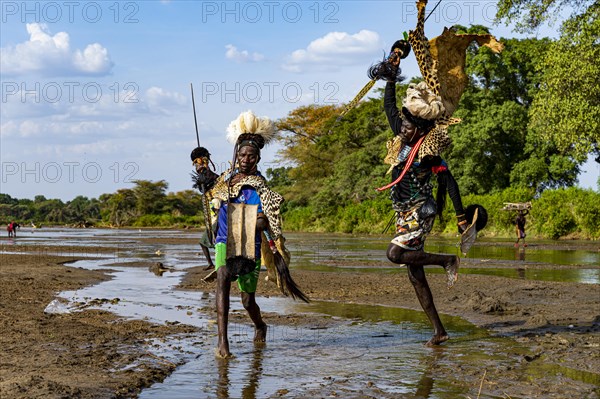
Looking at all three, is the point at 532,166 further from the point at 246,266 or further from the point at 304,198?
the point at 246,266

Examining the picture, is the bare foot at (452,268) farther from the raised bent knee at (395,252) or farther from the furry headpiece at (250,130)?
the furry headpiece at (250,130)

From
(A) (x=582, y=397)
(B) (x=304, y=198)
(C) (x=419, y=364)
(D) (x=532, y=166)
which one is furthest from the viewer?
(B) (x=304, y=198)

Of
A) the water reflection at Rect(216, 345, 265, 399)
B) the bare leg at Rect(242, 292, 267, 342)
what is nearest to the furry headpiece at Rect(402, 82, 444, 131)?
the bare leg at Rect(242, 292, 267, 342)

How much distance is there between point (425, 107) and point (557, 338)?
252 cm

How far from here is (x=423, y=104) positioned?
694 cm

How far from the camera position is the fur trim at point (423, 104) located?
6.95m

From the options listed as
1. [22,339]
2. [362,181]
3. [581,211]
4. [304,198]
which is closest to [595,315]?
[22,339]

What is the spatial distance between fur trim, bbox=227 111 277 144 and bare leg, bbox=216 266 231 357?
4.42 feet

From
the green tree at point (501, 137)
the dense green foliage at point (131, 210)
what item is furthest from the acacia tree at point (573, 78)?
the dense green foliage at point (131, 210)

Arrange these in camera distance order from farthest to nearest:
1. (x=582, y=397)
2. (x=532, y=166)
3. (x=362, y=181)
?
(x=362, y=181) → (x=532, y=166) → (x=582, y=397)

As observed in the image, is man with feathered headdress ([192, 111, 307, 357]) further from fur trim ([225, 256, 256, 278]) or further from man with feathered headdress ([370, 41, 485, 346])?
man with feathered headdress ([370, 41, 485, 346])

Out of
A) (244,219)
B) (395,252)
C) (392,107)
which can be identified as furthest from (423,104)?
(244,219)

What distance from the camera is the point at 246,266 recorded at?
6.69 metres

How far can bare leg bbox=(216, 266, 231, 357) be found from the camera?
20.5ft
